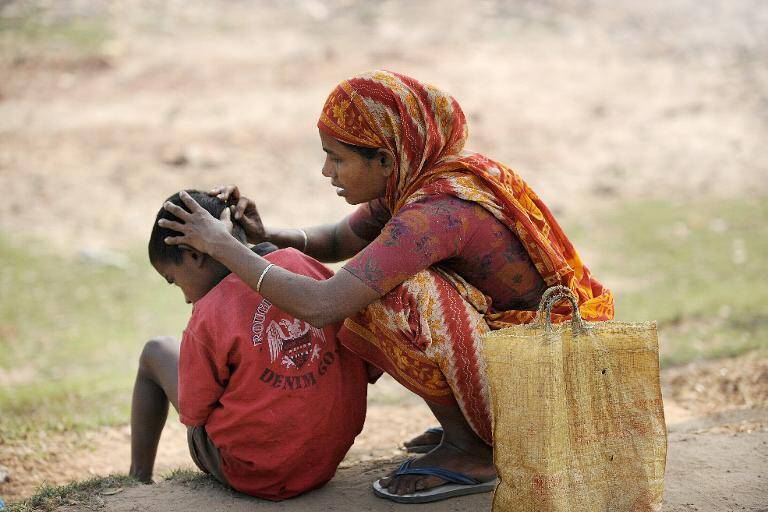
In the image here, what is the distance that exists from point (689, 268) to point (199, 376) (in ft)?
20.2

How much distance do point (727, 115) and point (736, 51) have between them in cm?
230

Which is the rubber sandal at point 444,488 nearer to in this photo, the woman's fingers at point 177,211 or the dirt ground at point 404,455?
the dirt ground at point 404,455

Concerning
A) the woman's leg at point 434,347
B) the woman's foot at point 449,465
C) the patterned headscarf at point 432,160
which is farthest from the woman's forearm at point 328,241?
the woman's foot at point 449,465

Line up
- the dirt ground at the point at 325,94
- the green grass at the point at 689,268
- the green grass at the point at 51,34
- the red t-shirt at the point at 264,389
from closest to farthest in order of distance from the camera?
the red t-shirt at the point at 264,389 → the green grass at the point at 689,268 → the dirt ground at the point at 325,94 → the green grass at the point at 51,34

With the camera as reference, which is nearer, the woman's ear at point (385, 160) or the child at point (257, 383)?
the child at point (257, 383)

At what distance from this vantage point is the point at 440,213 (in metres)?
2.87

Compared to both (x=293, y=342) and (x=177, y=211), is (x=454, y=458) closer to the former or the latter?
(x=293, y=342)

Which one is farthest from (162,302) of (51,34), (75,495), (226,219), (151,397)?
(51,34)

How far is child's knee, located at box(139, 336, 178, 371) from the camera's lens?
3301mm

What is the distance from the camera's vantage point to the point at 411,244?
2.81 metres

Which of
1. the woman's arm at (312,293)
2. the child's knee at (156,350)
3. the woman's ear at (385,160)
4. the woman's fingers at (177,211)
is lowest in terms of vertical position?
the child's knee at (156,350)

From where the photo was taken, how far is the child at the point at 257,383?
290cm

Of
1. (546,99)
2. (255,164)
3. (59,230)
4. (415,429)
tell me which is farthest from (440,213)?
(546,99)

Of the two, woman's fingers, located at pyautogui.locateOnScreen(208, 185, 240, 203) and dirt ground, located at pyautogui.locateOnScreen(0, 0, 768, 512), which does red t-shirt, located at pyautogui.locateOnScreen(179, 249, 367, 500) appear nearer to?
woman's fingers, located at pyautogui.locateOnScreen(208, 185, 240, 203)
